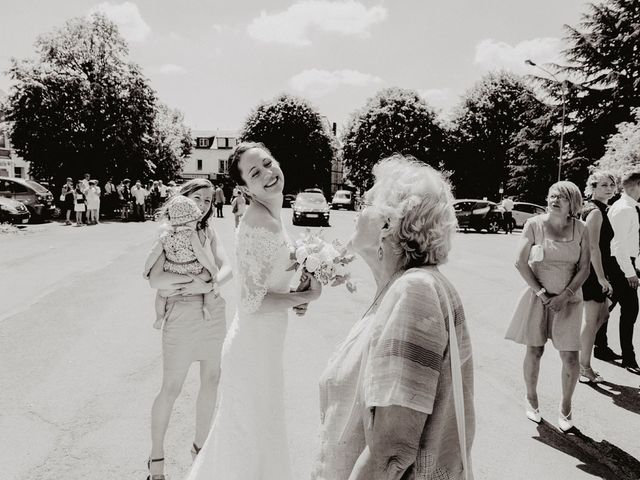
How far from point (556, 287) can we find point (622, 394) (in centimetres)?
166

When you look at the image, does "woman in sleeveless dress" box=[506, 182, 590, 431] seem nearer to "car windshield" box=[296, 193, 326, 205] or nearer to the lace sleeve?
the lace sleeve

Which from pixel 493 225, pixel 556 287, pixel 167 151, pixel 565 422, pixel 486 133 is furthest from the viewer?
pixel 167 151

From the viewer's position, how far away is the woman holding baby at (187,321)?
3576mm

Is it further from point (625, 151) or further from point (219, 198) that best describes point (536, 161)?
point (219, 198)

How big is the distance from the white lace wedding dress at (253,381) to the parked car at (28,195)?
24.8 metres

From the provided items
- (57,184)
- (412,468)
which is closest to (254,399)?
(412,468)

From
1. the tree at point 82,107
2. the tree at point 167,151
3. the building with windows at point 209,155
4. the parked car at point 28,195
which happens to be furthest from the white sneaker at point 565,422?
the building with windows at point 209,155

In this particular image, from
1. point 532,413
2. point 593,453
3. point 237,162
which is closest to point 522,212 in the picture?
point 532,413

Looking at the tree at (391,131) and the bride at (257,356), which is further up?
the tree at (391,131)

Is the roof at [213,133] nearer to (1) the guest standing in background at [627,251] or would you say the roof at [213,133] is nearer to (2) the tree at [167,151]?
(2) the tree at [167,151]

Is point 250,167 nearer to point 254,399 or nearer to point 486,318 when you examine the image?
point 254,399

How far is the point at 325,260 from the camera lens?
292 cm

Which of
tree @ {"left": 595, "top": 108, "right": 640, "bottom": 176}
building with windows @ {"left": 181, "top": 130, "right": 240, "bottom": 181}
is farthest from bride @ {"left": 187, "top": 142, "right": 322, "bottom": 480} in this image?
building with windows @ {"left": 181, "top": 130, "right": 240, "bottom": 181}

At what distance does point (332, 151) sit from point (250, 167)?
58790 mm
